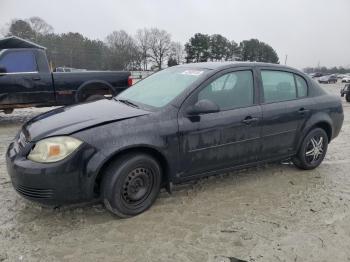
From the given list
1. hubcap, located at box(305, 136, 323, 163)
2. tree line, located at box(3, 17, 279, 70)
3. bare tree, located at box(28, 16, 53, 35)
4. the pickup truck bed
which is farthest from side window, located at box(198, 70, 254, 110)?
bare tree, located at box(28, 16, 53, 35)

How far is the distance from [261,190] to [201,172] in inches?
36.9

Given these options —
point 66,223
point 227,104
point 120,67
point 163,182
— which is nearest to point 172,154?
point 163,182

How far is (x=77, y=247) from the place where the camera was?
3.11 m

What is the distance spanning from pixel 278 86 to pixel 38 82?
6.20 meters

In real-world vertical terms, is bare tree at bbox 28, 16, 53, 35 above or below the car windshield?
above

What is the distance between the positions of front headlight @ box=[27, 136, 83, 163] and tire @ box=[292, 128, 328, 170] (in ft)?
10.5

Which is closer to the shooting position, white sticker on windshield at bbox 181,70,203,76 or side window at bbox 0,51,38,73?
white sticker on windshield at bbox 181,70,203,76

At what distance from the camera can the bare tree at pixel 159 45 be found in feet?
284

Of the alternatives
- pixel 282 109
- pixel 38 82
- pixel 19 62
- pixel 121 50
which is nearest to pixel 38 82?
pixel 38 82

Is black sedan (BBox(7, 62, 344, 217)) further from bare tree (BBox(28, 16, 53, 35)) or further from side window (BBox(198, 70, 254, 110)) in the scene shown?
bare tree (BBox(28, 16, 53, 35))

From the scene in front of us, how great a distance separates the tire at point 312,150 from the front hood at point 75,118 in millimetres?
2510

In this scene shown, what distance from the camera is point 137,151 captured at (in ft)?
11.7

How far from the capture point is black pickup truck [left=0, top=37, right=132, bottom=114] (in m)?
8.51

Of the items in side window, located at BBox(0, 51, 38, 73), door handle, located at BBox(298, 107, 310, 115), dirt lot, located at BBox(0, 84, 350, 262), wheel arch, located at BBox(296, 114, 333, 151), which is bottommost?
dirt lot, located at BBox(0, 84, 350, 262)
